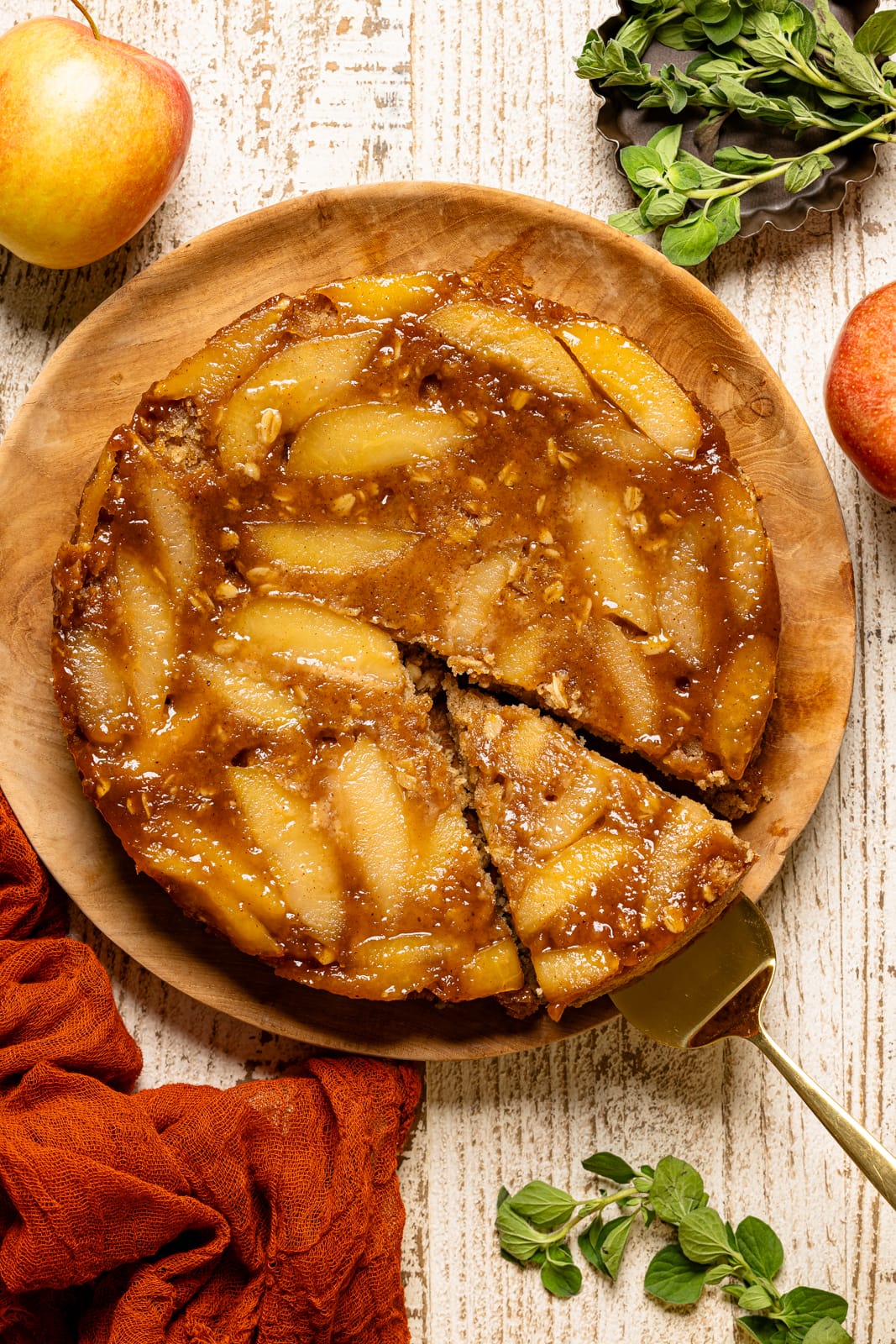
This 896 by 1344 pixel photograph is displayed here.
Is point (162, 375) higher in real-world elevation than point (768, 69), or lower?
lower

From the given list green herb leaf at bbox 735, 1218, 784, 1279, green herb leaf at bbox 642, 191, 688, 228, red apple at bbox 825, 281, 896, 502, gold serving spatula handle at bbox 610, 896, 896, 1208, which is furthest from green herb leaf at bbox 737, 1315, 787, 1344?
green herb leaf at bbox 642, 191, 688, 228

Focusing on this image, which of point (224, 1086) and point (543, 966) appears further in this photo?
point (224, 1086)

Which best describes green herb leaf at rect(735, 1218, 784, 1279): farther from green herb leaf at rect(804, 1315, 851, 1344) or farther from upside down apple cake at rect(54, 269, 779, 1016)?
upside down apple cake at rect(54, 269, 779, 1016)

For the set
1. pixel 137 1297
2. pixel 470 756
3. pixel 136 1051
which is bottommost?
pixel 137 1297

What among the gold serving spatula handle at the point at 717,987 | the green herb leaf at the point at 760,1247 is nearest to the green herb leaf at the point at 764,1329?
the green herb leaf at the point at 760,1247

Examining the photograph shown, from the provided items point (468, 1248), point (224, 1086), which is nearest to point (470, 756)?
point (224, 1086)

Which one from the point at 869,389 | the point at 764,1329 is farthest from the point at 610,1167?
the point at 869,389

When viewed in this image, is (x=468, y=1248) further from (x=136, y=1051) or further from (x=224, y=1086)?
(x=136, y=1051)
